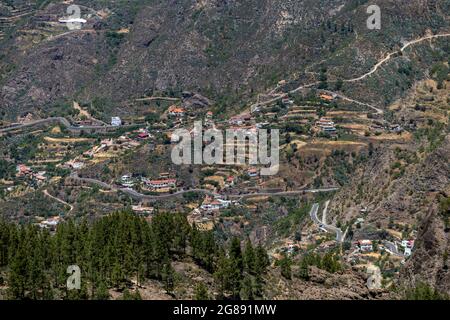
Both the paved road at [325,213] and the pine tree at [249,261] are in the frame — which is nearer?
the pine tree at [249,261]

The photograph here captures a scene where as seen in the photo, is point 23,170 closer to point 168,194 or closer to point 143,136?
point 143,136

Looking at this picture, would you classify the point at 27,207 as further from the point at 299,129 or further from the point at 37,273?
the point at 37,273

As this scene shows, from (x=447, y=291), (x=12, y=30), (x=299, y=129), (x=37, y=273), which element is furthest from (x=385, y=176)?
(x=12, y=30)

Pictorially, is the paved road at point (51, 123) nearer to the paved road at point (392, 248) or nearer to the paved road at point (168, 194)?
the paved road at point (168, 194)

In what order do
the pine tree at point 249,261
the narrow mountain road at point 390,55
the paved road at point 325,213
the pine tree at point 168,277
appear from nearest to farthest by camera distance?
the pine tree at point 168,277, the pine tree at point 249,261, the paved road at point 325,213, the narrow mountain road at point 390,55

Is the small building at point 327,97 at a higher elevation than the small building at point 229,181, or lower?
higher

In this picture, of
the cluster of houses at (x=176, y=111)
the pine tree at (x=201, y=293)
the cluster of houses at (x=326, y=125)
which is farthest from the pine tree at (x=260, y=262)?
the cluster of houses at (x=176, y=111)

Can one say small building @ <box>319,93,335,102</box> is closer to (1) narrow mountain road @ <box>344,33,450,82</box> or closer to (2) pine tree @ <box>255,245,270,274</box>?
(1) narrow mountain road @ <box>344,33,450,82</box>

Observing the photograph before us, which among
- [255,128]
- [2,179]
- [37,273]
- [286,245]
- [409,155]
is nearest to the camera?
[37,273]

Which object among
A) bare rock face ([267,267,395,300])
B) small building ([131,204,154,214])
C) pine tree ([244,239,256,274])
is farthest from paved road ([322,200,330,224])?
pine tree ([244,239,256,274])

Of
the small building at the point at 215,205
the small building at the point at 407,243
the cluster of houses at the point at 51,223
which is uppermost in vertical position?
the small building at the point at 215,205
